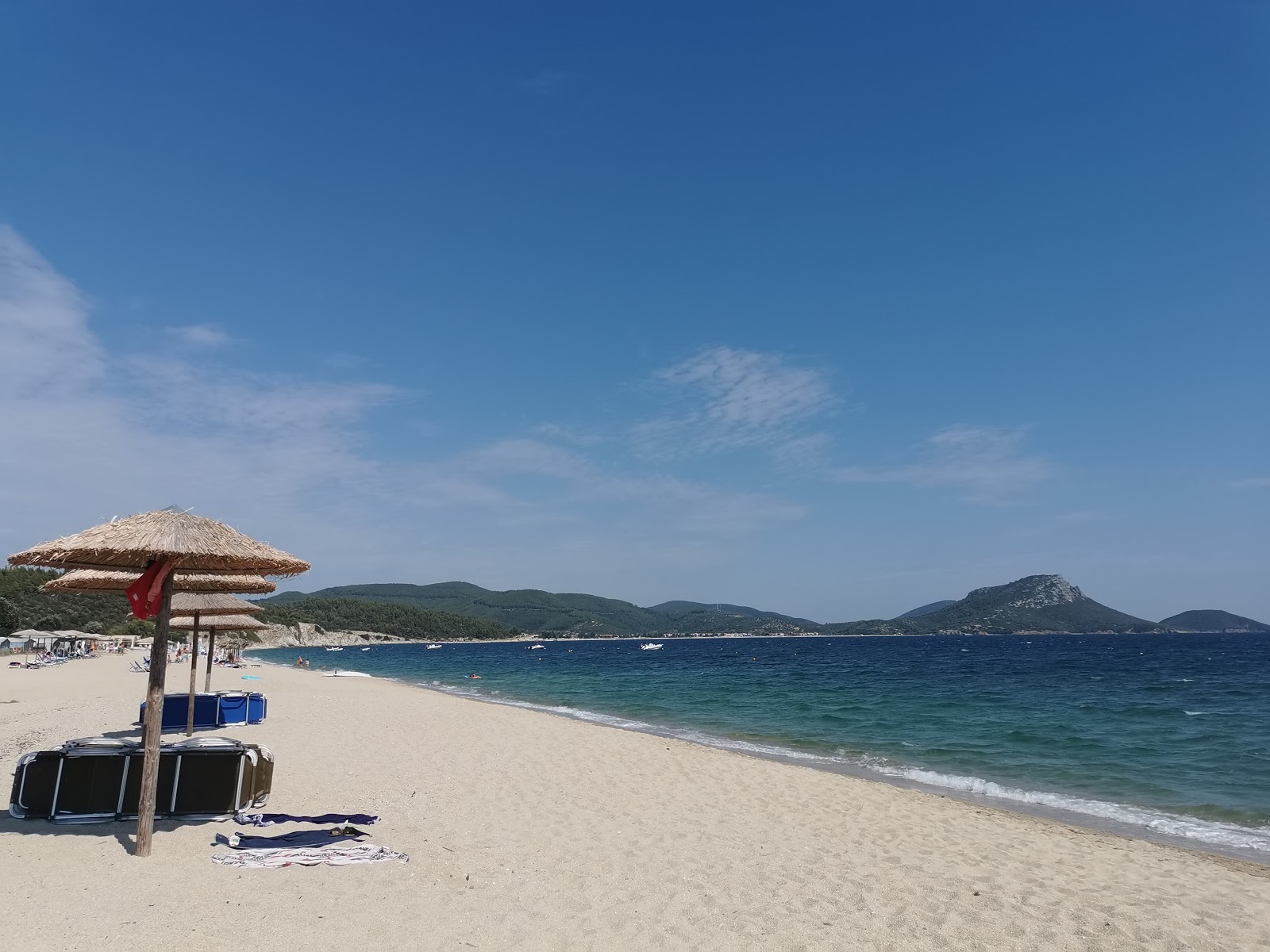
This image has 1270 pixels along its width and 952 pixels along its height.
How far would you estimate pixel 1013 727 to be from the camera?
19.6m

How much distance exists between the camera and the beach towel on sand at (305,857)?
622cm

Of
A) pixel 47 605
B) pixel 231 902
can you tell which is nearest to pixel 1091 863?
pixel 231 902

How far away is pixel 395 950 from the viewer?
4.82m

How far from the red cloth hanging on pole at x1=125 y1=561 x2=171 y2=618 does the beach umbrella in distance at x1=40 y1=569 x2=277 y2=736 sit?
25 cm

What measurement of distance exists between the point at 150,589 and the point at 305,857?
273cm

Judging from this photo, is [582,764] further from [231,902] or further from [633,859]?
[231,902]

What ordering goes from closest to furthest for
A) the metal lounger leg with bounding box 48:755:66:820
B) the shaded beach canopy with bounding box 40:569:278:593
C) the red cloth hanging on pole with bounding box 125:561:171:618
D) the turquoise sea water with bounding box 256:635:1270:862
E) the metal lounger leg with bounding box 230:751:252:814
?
the red cloth hanging on pole with bounding box 125:561:171:618 → the metal lounger leg with bounding box 48:755:66:820 → the metal lounger leg with bounding box 230:751:252:814 → the shaded beach canopy with bounding box 40:569:278:593 → the turquoise sea water with bounding box 256:635:1270:862

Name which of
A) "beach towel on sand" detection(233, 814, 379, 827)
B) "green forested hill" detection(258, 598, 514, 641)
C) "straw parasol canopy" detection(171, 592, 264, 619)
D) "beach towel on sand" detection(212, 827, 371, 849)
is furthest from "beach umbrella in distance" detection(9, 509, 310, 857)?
"green forested hill" detection(258, 598, 514, 641)

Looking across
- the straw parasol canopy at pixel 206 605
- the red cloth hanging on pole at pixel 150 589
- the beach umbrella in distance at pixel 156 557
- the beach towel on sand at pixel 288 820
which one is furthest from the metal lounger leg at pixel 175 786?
the straw parasol canopy at pixel 206 605

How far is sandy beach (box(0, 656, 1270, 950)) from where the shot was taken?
17.2ft

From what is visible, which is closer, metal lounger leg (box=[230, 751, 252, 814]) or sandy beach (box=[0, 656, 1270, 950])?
sandy beach (box=[0, 656, 1270, 950])

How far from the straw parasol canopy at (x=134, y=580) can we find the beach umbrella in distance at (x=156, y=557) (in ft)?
3.71

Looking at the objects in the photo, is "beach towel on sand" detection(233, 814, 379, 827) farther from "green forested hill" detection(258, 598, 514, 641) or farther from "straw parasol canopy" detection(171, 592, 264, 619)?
"green forested hill" detection(258, 598, 514, 641)

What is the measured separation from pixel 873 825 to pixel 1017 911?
2944mm
